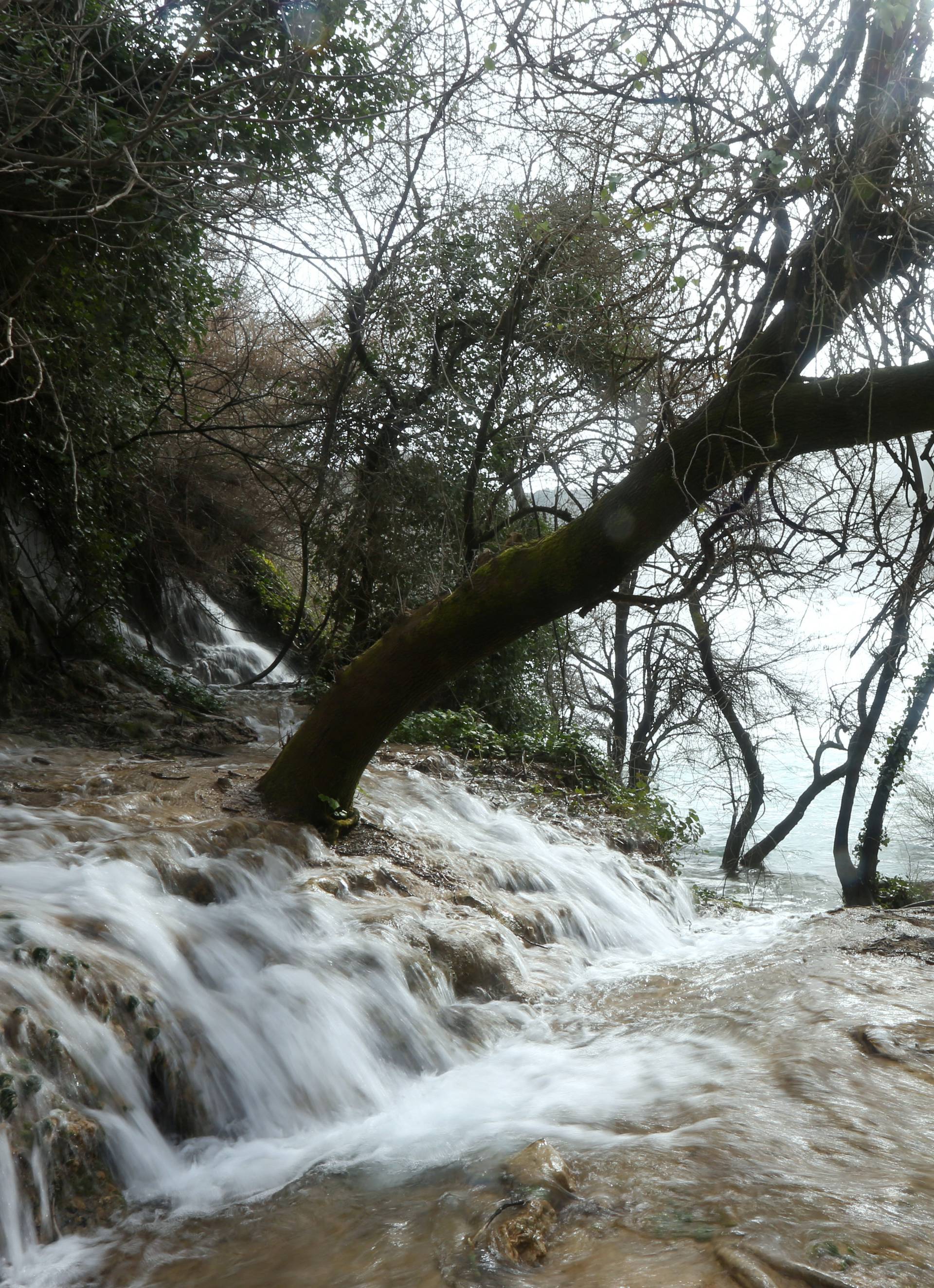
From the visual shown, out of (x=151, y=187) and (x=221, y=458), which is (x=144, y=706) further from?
(x=151, y=187)

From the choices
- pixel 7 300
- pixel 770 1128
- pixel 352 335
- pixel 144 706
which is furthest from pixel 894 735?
pixel 7 300

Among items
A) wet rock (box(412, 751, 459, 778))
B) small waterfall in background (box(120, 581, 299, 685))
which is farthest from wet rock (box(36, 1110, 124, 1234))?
small waterfall in background (box(120, 581, 299, 685))

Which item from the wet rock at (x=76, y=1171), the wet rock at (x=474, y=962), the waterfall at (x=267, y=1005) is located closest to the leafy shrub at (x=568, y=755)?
the waterfall at (x=267, y=1005)

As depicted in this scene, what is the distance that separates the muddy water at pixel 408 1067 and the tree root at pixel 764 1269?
2 centimetres

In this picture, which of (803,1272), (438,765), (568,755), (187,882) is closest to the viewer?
(803,1272)

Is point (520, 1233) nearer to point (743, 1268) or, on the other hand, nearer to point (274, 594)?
point (743, 1268)

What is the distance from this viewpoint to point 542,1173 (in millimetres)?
3141

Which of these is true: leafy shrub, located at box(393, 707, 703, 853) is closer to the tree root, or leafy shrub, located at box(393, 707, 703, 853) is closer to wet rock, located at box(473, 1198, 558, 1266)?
wet rock, located at box(473, 1198, 558, 1266)

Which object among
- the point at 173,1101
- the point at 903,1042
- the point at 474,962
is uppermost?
the point at 903,1042

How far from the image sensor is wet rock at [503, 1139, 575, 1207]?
3.03 meters

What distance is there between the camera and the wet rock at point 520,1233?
105 inches

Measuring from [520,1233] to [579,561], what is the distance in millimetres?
3609

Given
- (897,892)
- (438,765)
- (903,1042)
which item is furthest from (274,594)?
(903,1042)

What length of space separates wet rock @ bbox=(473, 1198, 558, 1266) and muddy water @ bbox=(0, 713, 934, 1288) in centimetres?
4
